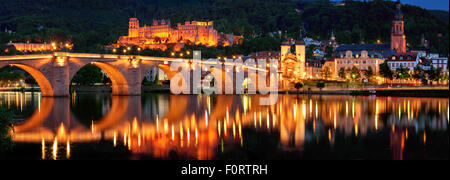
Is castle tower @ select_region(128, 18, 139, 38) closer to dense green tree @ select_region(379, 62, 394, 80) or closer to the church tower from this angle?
the church tower

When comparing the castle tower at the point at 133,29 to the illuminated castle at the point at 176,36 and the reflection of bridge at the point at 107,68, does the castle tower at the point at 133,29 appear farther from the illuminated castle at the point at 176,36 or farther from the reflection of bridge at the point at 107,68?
the reflection of bridge at the point at 107,68

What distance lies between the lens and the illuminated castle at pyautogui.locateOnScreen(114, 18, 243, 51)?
12250cm

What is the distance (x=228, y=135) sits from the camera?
2244 centimetres

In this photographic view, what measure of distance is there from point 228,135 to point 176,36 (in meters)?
106

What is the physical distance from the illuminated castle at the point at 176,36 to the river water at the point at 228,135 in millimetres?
86975

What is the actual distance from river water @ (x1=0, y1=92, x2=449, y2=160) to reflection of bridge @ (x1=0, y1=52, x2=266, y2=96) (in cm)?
1416

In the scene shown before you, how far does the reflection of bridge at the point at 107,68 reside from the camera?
47.1 metres

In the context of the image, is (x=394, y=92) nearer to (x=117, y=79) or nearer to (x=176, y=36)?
(x=117, y=79)

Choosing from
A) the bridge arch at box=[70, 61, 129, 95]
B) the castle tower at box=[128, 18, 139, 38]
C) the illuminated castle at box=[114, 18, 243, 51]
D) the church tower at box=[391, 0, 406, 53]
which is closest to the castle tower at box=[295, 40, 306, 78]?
the church tower at box=[391, 0, 406, 53]

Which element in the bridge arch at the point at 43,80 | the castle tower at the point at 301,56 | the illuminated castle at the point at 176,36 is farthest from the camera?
the illuminated castle at the point at 176,36

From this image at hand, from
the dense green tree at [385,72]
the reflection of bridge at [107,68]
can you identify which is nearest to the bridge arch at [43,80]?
the reflection of bridge at [107,68]
